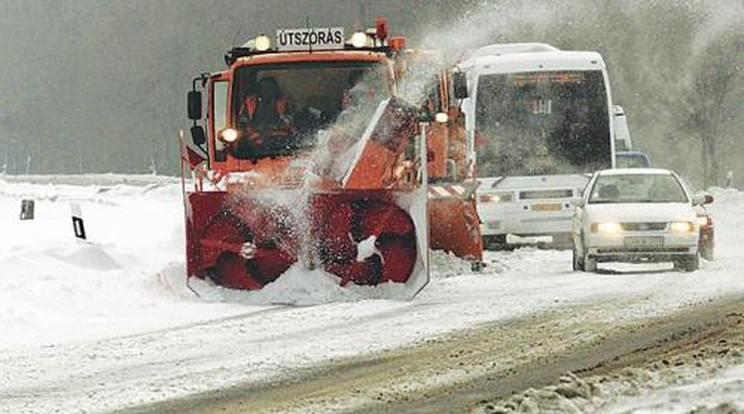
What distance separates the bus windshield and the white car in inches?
222

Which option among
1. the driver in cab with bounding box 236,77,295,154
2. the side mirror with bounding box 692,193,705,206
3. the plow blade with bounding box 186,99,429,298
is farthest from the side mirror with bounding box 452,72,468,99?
the side mirror with bounding box 692,193,705,206

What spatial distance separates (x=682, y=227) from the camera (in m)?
17.6

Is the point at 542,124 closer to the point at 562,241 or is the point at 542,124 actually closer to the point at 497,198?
the point at 497,198

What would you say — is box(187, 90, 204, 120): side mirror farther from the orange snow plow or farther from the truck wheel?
the truck wheel

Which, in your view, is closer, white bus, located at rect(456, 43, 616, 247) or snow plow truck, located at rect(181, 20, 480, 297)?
snow plow truck, located at rect(181, 20, 480, 297)

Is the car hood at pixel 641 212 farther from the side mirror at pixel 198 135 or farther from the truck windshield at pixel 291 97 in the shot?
the side mirror at pixel 198 135

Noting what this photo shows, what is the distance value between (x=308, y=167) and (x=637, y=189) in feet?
17.9

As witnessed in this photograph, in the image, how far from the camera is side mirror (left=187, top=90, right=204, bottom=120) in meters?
15.7

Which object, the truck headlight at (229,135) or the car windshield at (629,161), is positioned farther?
the car windshield at (629,161)

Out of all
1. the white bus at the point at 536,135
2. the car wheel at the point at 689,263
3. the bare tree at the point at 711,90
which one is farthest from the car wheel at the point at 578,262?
the bare tree at the point at 711,90

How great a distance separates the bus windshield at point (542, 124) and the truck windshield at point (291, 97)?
29.2ft

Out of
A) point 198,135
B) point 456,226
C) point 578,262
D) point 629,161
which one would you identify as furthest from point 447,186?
point 629,161

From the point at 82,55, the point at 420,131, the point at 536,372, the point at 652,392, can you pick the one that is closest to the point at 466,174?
the point at 420,131

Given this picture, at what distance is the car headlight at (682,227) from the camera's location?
57.8 ft
